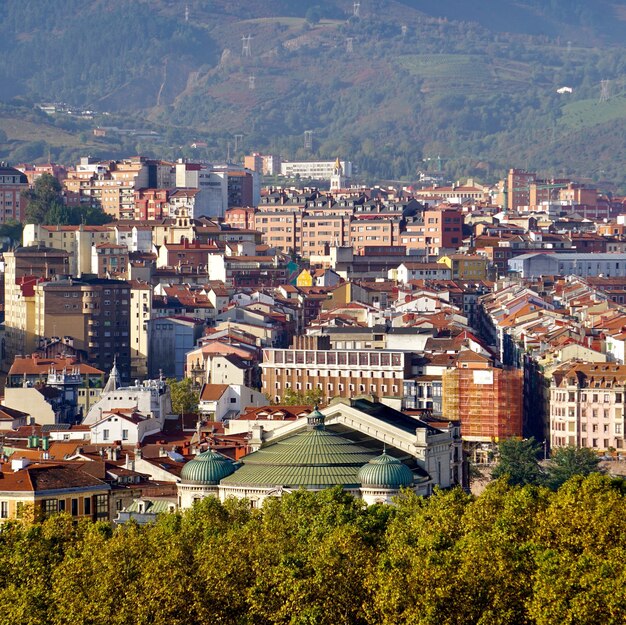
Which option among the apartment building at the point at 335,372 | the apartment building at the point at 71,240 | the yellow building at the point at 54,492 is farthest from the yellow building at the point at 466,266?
the yellow building at the point at 54,492

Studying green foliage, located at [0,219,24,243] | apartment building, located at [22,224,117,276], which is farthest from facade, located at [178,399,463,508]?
green foliage, located at [0,219,24,243]

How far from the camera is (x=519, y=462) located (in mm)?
107000

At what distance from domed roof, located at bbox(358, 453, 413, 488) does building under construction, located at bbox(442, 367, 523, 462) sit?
41.1m

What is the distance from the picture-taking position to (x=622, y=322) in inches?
5645

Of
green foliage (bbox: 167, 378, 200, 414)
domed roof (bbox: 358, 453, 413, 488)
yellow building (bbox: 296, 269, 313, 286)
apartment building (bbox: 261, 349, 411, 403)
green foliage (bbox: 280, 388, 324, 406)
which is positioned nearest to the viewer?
domed roof (bbox: 358, 453, 413, 488)

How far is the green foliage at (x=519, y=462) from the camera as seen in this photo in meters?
104

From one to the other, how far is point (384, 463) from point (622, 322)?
221 ft

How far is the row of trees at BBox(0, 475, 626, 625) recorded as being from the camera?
52.9 metres

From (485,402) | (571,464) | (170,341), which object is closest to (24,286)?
(170,341)

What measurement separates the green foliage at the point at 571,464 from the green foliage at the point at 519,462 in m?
0.60

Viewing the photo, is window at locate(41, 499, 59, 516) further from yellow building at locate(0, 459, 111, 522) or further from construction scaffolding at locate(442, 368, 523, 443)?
construction scaffolding at locate(442, 368, 523, 443)

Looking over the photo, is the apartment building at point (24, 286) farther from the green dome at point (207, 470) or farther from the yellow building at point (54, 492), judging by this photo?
the yellow building at point (54, 492)

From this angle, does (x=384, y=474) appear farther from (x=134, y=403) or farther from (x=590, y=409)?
(x=590, y=409)

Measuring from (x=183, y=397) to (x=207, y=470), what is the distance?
131 feet
